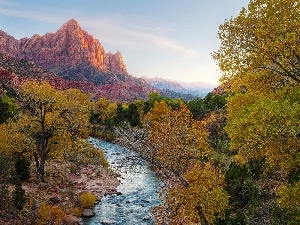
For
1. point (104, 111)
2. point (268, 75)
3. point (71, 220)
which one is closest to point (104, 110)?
point (104, 111)

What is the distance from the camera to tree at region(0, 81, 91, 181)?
3516 centimetres

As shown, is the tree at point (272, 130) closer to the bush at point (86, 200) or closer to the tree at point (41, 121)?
the bush at point (86, 200)

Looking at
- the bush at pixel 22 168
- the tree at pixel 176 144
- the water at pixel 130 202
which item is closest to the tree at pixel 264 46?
the tree at pixel 176 144

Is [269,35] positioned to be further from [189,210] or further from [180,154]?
[189,210]

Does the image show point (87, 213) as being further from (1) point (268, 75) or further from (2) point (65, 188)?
(1) point (268, 75)

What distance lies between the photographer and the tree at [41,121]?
3516 cm

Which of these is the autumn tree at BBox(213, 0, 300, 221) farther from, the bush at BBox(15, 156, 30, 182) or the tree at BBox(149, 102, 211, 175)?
the bush at BBox(15, 156, 30, 182)

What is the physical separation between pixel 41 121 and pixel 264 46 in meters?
27.4

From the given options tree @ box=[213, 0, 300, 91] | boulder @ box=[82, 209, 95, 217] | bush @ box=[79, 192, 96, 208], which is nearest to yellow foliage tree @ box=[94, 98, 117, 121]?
bush @ box=[79, 192, 96, 208]

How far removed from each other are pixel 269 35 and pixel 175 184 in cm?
1131

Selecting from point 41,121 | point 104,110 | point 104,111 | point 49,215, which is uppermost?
point 41,121

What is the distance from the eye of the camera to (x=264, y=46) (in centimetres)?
1498

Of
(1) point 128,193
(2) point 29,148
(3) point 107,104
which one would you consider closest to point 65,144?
(2) point 29,148

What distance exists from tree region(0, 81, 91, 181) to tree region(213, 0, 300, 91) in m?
→ 22.0
